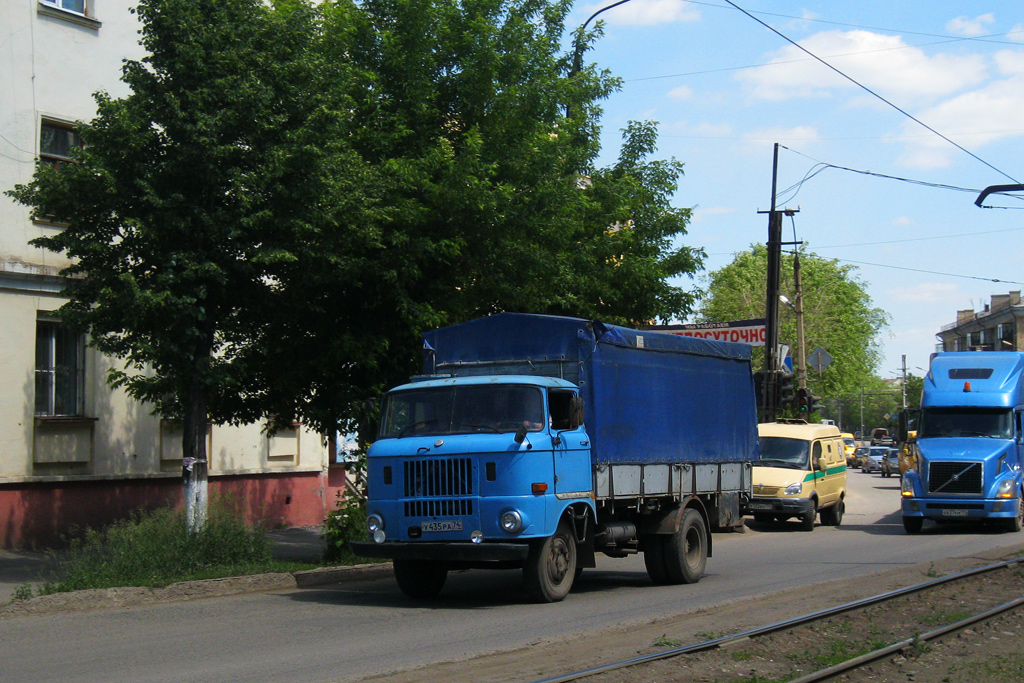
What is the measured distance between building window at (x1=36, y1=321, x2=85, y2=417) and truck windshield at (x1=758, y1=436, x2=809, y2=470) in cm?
1404

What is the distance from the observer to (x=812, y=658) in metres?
8.36

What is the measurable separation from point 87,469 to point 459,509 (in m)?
9.60

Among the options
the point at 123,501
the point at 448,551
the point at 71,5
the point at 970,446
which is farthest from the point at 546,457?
the point at 970,446

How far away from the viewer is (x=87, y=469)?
717 inches

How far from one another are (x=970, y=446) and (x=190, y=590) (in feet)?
52.7

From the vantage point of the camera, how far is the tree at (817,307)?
67.2 m

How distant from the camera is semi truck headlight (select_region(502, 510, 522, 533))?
10.9 m

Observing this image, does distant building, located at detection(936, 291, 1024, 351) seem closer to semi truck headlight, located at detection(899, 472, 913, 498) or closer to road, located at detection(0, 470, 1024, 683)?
semi truck headlight, located at detection(899, 472, 913, 498)

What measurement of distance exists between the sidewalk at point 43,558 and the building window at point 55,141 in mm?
6266

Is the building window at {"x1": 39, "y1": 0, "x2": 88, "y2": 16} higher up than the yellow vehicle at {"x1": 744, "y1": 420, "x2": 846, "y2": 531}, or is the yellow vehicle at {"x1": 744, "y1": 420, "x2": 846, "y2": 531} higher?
the building window at {"x1": 39, "y1": 0, "x2": 88, "y2": 16}

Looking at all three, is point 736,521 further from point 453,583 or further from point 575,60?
point 575,60

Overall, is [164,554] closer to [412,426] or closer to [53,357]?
[412,426]

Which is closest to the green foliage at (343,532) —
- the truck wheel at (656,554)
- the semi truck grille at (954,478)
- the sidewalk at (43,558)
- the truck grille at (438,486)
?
the sidewalk at (43,558)

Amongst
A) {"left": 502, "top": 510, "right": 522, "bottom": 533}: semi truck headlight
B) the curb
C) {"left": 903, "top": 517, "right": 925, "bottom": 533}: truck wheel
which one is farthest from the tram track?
{"left": 903, "top": 517, "right": 925, "bottom": 533}: truck wheel
